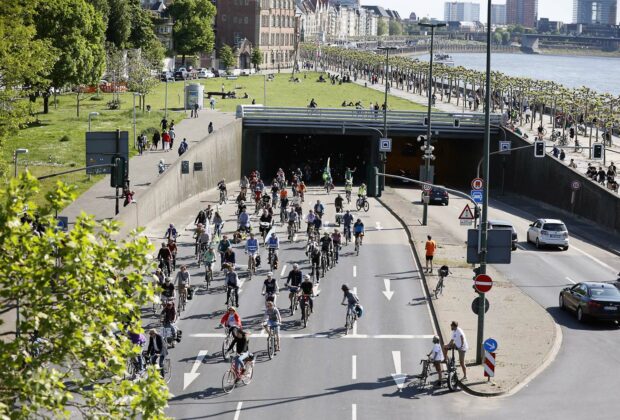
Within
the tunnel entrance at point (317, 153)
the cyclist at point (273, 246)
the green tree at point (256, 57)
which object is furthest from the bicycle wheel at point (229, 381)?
the green tree at point (256, 57)

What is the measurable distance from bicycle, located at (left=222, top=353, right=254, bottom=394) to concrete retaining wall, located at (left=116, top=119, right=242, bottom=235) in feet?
56.7

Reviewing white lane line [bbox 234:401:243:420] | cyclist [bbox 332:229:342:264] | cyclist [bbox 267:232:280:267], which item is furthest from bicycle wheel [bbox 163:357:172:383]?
cyclist [bbox 332:229:342:264]

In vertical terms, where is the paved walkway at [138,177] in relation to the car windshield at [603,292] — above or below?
above

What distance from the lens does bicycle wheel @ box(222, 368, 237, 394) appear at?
87.9 feet

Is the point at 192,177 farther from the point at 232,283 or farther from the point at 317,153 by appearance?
the point at 317,153

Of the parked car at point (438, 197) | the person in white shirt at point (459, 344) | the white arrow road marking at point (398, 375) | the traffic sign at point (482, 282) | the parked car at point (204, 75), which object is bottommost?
the white arrow road marking at point (398, 375)

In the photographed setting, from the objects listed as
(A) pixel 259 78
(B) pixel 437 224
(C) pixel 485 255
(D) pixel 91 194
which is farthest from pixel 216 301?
(A) pixel 259 78

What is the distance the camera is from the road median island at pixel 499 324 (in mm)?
28594

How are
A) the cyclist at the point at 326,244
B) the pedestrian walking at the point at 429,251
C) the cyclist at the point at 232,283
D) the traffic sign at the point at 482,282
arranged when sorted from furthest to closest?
1. the cyclist at the point at 326,244
2. the pedestrian walking at the point at 429,251
3. the cyclist at the point at 232,283
4. the traffic sign at the point at 482,282

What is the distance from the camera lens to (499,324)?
34.1 metres

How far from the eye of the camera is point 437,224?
58344 mm

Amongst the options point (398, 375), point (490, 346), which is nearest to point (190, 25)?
point (398, 375)

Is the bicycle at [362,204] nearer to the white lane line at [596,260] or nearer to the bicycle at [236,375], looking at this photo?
the white lane line at [596,260]

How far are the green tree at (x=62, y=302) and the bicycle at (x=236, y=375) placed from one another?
11353 mm
